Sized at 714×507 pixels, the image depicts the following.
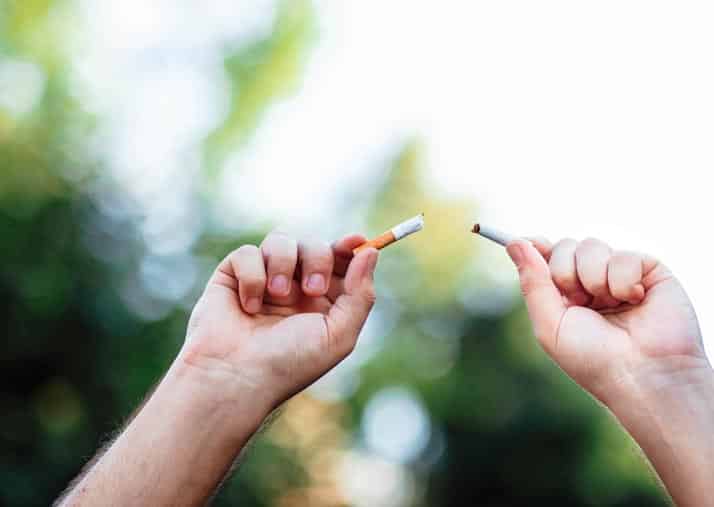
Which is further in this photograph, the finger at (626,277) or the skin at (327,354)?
the finger at (626,277)

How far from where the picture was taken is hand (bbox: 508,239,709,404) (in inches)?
73.3

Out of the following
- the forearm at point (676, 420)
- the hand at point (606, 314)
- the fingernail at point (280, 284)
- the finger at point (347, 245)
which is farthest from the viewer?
the finger at point (347, 245)

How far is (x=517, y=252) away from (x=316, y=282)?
0.41 metres

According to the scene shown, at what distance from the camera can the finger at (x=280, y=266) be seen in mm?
1970

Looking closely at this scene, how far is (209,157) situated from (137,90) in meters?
1.16

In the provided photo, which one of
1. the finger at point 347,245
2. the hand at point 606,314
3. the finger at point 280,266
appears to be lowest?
the hand at point 606,314

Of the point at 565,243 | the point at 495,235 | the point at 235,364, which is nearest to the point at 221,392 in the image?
the point at 235,364

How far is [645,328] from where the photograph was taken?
1903mm

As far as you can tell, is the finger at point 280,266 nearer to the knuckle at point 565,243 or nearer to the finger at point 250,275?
the finger at point 250,275

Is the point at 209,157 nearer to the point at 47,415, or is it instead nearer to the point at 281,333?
the point at 47,415

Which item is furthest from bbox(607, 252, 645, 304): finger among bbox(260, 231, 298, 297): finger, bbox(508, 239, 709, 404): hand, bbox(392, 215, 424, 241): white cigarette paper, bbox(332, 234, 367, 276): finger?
bbox(260, 231, 298, 297): finger

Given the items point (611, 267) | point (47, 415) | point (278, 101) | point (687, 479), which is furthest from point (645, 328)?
point (278, 101)

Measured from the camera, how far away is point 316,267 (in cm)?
200

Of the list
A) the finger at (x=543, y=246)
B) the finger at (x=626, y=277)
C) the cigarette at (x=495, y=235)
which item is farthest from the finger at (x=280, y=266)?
the finger at (x=626, y=277)
